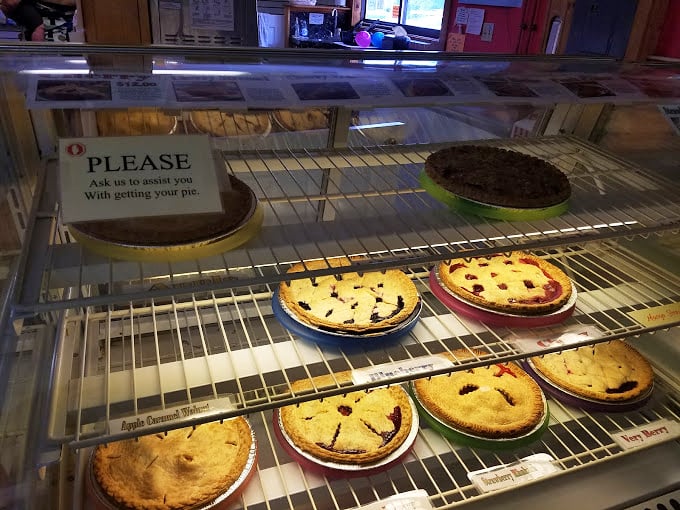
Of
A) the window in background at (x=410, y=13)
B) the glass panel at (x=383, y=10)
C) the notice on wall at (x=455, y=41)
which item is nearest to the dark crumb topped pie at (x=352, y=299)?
the notice on wall at (x=455, y=41)

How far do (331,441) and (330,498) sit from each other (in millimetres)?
134

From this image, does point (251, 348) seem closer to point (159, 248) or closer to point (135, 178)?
point (159, 248)

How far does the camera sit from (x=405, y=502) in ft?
4.30

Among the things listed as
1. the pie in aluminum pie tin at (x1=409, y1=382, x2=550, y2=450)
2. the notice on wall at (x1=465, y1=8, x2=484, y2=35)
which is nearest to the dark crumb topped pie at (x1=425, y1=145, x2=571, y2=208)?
the pie in aluminum pie tin at (x1=409, y1=382, x2=550, y2=450)

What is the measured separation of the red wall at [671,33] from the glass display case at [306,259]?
2778mm

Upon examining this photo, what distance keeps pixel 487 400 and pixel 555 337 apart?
0.30m

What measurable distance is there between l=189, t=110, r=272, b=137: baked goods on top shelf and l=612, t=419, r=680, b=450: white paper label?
1.38 metres

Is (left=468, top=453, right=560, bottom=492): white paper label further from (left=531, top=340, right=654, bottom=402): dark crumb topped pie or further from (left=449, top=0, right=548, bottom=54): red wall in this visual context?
(left=449, top=0, right=548, bottom=54): red wall

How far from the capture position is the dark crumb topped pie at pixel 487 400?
4.82 ft

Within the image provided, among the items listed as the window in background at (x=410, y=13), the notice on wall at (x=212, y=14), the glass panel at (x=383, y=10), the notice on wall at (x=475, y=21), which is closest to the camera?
the notice on wall at (x=212, y=14)

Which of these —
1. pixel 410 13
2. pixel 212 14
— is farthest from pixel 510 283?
pixel 410 13

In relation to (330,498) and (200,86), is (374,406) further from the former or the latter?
(200,86)

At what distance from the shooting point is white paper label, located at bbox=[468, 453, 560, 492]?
1372mm

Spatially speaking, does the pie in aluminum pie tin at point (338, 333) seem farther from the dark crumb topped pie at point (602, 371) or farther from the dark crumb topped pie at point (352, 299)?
the dark crumb topped pie at point (602, 371)
